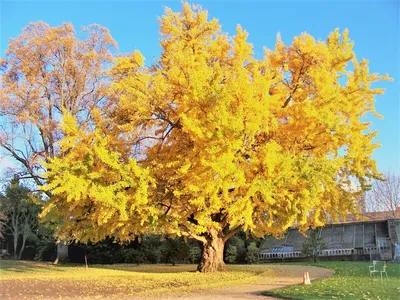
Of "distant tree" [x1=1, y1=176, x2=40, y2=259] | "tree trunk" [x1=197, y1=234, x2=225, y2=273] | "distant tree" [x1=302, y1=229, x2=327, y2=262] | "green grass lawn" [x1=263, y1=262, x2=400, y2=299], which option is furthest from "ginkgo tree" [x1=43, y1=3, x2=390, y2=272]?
"distant tree" [x1=1, y1=176, x2=40, y2=259]

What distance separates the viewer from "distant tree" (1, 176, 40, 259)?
100 ft

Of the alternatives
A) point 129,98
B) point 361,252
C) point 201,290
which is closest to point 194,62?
point 129,98

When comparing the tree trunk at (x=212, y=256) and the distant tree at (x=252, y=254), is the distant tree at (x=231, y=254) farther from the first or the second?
the tree trunk at (x=212, y=256)

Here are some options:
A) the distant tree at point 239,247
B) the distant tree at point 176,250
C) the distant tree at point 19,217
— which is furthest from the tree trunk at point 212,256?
the distant tree at point 19,217

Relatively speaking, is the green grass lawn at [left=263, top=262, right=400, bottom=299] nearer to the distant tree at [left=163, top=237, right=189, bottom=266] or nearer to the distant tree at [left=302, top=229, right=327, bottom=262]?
the distant tree at [left=302, top=229, right=327, bottom=262]

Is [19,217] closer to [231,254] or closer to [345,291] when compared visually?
[231,254]

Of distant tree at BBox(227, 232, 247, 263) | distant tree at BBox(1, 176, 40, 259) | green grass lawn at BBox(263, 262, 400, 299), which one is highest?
distant tree at BBox(1, 176, 40, 259)

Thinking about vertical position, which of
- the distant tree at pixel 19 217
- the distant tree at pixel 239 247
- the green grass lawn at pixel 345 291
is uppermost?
the distant tree at pixel 19 217

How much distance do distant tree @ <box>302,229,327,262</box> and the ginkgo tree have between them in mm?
8549

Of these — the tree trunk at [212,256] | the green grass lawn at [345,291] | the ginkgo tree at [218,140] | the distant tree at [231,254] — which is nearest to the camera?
the green grass lawn at [345,291]

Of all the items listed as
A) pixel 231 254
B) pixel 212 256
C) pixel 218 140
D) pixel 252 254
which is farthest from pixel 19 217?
pixel 218 140

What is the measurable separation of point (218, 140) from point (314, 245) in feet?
49.2

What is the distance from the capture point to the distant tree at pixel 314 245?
81.3ft

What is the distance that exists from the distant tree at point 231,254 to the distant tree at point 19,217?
15371mm
